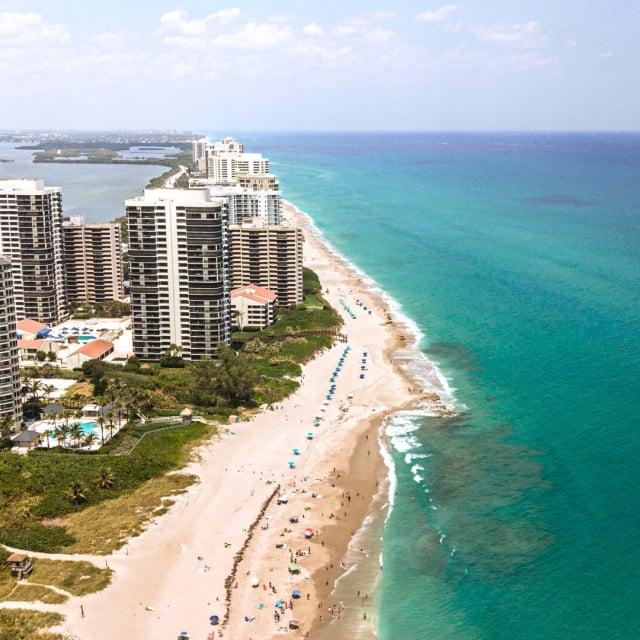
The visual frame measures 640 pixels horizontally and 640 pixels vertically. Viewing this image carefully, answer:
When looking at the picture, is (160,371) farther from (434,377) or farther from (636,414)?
(636,414)

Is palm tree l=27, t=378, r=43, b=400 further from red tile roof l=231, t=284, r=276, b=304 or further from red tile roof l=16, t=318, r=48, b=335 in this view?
red tile roof l=231, t=284, r=276, b=304

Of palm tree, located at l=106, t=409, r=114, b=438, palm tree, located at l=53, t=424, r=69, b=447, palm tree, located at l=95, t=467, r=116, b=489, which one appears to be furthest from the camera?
palm tree, located at l=106, t=409, r=114, b=438

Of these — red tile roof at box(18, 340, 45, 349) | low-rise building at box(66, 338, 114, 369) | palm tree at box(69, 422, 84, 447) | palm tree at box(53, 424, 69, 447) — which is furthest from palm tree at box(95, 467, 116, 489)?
red tile roof at box(18, 340, 45, 349)

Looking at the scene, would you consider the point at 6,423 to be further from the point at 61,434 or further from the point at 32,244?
the point at 32,244

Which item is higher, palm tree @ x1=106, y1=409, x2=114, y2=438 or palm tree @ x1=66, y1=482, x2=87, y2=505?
palm tree @ x1=106, y1=409, x2=114, y2=438

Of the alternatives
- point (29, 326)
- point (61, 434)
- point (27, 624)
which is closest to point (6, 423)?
point (61, 434)

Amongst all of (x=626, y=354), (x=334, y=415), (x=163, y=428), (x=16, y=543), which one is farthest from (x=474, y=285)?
(x=16, y=543)
